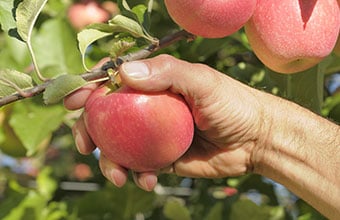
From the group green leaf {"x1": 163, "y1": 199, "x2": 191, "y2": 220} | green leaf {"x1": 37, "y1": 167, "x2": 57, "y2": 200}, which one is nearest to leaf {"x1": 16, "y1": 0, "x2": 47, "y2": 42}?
green leaf {"x1": 163, "y1": 199, "x2": 191, "y2": 220}

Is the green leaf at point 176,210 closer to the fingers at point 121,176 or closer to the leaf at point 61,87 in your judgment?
the fingers at point 121,176

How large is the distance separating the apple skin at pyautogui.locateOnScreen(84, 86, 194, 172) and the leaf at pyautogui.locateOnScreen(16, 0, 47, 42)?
0.45 feet

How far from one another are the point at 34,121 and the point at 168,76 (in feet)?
1.98

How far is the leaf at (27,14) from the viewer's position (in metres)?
1.00

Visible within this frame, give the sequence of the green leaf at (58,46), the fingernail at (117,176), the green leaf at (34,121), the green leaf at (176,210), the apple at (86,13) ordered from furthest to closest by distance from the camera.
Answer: the apple at (86,13), the green leaf at (176,210), the green leaf at (58,46), the green leaf at (34,121), the fingernail at (117,176)

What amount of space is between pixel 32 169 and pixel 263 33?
219cm

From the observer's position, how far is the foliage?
1024mm

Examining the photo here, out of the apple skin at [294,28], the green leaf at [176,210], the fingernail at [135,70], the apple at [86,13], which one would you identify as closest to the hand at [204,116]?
the fingernail at [135,70]

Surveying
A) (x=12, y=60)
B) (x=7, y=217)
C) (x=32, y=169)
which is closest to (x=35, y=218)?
(x=7, y=217)

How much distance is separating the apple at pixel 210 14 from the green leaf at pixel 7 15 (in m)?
0.27

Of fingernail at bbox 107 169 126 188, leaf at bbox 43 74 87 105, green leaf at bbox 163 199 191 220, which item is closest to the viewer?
leaf at bbox 43 74 87 105

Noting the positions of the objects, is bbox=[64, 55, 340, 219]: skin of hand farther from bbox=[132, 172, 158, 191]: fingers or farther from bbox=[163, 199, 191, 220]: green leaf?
bbox=[163, 199, 191, 220]: green leaf

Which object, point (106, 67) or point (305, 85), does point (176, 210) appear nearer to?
point (305, 85)

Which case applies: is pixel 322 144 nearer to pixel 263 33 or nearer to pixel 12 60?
pixel 263 33
